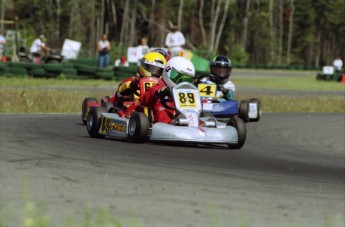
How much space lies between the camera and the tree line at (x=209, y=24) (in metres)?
66.2

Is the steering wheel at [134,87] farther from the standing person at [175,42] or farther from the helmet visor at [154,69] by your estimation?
the standing person at [175,42]

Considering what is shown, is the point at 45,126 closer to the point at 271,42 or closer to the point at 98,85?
the point at 98,85

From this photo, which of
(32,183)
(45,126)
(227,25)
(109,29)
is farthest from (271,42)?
(32,183)

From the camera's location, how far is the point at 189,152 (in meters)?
8.73

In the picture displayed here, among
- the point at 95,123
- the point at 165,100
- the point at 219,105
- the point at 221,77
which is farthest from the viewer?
the point at 221,77

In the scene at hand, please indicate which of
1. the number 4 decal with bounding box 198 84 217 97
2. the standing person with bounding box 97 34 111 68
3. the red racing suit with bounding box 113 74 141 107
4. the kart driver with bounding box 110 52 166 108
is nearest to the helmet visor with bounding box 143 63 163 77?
the kart driver with bounding box 110 52 166 108

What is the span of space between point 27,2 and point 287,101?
5355 cm

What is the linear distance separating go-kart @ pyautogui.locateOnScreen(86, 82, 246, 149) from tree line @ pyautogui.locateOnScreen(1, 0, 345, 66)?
38946 millimetres

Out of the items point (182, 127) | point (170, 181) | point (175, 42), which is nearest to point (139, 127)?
point (182, 127)

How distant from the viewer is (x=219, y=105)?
561 inches

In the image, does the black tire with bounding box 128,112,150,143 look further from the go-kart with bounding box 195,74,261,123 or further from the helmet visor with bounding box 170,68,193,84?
the go-kart with bounding box 195,74,261,123

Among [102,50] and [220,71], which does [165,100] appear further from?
[102,50]

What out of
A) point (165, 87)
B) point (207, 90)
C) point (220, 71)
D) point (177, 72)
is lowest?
point (207, 90)

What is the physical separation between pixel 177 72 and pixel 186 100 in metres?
0.53
